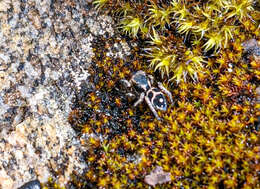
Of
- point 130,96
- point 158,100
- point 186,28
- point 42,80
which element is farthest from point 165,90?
point 42,80

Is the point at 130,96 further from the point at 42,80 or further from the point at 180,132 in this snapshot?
the point at 42,80

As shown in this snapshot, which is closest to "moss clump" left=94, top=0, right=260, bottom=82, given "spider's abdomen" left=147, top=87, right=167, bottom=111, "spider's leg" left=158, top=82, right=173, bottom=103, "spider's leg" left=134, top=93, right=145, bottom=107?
"spider's leg" left=158, top=82, right=173, bottom=103

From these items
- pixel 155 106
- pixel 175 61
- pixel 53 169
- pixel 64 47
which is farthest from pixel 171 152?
pixel 64 47

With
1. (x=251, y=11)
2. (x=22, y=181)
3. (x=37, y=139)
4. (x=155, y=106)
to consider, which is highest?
(x=251, y=11)

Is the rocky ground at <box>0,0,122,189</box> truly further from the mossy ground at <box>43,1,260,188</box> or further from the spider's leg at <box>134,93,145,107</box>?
the spider's leg at <box>134,93,145,107</box>

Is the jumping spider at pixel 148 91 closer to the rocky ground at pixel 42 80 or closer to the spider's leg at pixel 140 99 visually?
the spider's leg at pixel 140 99

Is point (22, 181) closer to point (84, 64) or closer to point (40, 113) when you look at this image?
point (40, 113)
